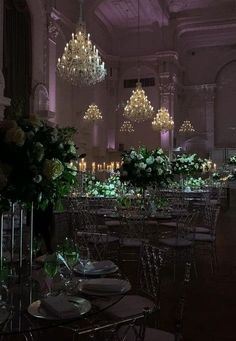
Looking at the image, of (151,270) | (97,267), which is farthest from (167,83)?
(97,267)

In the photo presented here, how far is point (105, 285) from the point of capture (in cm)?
290

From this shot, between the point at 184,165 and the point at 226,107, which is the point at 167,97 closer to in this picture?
the point at 226,107

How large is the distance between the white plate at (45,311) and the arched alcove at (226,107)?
68.5 feet

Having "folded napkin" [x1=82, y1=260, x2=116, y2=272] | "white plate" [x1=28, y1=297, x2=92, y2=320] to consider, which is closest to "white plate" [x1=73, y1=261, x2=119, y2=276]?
"folded napkin" [x1=82, y1=260, x2=116, y2=272]

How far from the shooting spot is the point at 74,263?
10.8 feet

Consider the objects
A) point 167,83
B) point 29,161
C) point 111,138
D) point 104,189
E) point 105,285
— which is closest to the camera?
point 29,161

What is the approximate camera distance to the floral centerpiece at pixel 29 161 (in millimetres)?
2730

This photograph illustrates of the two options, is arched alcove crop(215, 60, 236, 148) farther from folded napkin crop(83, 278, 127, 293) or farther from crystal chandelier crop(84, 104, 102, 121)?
folded napkin crop(83, 278, 127, 293)

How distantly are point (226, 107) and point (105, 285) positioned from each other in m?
21.3

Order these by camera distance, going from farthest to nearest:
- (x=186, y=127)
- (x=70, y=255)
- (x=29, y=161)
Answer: (x=186, y=127) < (x=70, y=255) < (x=29, y=161)

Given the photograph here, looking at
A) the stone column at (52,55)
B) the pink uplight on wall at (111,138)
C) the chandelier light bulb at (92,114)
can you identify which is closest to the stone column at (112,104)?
the pink uplight on wall at (111,138)

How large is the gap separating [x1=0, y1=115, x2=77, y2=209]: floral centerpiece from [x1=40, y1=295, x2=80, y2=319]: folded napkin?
668mm

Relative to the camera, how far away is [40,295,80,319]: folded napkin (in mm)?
2422

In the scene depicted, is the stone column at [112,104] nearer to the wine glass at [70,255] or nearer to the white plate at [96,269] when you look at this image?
the white plate at [96,269]
